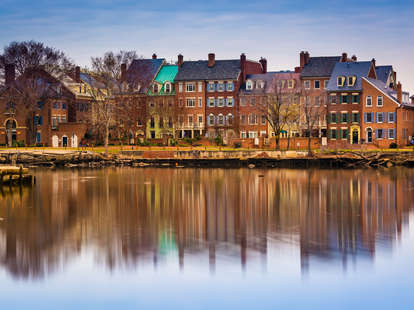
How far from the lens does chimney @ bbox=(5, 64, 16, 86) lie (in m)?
107

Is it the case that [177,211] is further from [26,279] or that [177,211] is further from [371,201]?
[26,279]

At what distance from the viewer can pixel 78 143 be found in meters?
110

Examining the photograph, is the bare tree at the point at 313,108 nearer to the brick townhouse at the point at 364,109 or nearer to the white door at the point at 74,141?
the brick townhouse at the point at 364,109

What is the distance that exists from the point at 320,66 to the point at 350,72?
27.6 feet

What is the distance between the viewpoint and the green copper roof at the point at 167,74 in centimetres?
12325

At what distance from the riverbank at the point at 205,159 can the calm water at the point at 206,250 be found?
34.0 meters

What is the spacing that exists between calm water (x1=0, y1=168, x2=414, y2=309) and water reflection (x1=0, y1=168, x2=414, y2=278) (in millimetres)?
70

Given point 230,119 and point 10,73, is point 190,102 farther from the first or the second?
point 10,73

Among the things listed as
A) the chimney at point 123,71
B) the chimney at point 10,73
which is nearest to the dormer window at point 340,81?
the chimney at point 123,71

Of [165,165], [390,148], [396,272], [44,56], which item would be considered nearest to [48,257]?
[396,272]

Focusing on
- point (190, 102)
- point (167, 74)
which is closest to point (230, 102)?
point (190, 102)

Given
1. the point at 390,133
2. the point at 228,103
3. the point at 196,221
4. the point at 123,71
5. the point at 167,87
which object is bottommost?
the point at 196,221

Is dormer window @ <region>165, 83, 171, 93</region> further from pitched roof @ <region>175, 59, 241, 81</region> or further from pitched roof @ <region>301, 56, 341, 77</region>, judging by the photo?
pitched roof @ <region>301, 56, 341, 77</region>

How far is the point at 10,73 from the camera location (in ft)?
355
